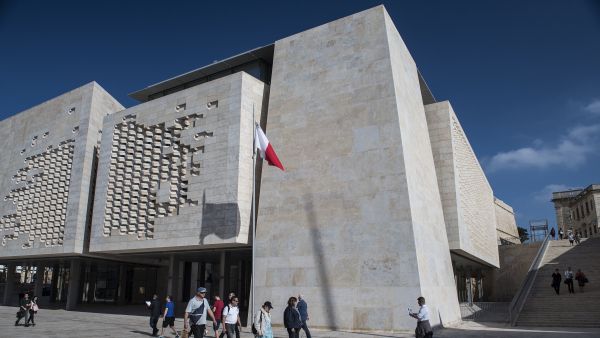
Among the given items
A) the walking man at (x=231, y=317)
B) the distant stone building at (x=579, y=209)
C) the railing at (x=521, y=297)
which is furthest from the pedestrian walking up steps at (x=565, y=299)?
the distant stone building at (x=579, y=209)

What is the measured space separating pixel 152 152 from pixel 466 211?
1722 cm

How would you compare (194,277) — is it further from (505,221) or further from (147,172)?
(505,221)

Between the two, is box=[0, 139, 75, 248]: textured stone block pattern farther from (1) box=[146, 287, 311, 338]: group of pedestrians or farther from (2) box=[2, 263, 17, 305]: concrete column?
(1) box=[146, 287, 311, 338]: group of pedestrians

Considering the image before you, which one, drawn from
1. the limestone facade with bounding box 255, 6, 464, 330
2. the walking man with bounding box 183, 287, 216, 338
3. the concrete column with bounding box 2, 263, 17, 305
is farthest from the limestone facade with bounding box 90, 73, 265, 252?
the concrete column with bounding box 2, 263, 17, 305

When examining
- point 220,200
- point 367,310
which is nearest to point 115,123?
point 220,200

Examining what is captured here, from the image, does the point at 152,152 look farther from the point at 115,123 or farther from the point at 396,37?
the point at 396,37

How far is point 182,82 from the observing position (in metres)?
27.6

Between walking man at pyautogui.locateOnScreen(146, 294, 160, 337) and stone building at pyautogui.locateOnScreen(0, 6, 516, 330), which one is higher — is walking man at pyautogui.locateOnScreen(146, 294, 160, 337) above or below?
below

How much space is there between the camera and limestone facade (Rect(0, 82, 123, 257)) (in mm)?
27297

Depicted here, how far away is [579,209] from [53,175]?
57348 millimetres

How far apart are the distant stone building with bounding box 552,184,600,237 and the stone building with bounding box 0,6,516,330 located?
98.5ft

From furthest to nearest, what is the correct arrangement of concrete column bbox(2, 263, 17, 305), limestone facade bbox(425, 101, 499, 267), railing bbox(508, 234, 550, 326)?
concrete column bbox(2, 263, 17, 305), limestone facade bbox(425, 101, 499, 267), railing bbox(508, 234, 550, 326)

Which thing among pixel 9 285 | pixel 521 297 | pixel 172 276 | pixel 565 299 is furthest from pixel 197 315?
pixel 9 285

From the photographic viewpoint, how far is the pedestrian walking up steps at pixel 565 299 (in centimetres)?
2007
